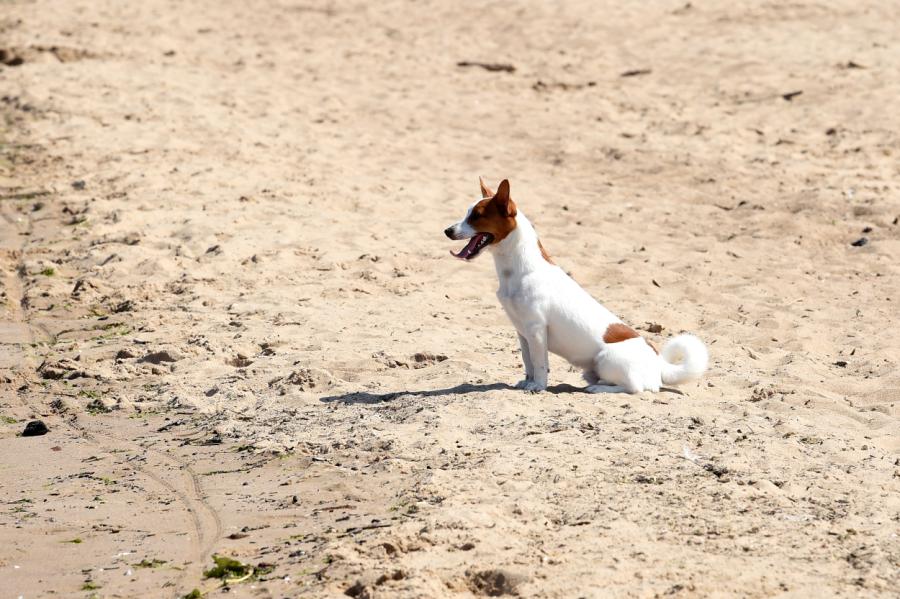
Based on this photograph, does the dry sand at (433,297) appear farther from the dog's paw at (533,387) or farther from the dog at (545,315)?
the dog at (545,315)

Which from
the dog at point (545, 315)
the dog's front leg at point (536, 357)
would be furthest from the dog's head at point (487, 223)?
the dog's front leg at point (536, 357)

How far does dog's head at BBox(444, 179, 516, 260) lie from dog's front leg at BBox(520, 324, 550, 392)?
1.87ft

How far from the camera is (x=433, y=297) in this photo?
9609mm

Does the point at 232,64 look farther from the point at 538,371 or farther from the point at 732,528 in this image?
the point at 732,528

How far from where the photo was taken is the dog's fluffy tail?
747 cm

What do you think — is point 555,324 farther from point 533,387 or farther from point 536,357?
point 533,387

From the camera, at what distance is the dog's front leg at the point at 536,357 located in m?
7.26

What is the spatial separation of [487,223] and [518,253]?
10.9 inches

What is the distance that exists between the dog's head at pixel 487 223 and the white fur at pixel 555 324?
15mm

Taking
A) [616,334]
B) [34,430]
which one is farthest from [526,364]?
[34,430]

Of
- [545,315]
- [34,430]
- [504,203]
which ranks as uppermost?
[504,203]

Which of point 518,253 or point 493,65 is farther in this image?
point 493,65

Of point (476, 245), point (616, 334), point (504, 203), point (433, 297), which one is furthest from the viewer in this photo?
point (433, 297)

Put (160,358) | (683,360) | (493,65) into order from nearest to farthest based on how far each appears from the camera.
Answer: (683,360)
(160,358)
(493,65)
